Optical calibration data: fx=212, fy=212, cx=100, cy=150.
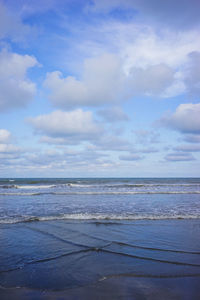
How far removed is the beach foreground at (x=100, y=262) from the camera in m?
4.37

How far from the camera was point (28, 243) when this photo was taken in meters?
7.39

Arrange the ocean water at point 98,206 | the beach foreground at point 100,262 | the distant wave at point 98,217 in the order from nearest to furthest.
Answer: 1. the beach foreground at point 100,262
2. the distant wave at point 98,217
3. the ocean water at point 98,206

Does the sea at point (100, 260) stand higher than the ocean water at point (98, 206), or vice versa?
the sea at point (100, 260)

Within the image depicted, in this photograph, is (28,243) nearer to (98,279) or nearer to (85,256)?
(85,256)

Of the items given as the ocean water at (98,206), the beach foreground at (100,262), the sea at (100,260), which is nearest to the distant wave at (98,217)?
the ocean water at (98,206)

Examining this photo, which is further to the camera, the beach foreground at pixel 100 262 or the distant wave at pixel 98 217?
the distant wave at pixel 98 217

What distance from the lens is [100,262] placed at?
5.84 meters

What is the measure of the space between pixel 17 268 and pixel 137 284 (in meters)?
3.04

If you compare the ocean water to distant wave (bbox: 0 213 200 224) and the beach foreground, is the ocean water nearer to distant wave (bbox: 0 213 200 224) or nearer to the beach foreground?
distant wave (bbox: 0 213 200 224)

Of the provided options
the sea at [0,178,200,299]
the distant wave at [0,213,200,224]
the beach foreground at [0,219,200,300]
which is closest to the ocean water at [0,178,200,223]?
the distant wave at [0,213,200,224]

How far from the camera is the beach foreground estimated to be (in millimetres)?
4371

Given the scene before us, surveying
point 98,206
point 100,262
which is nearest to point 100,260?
point 100,262

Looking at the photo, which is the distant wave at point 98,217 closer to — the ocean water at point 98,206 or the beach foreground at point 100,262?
the ocean water at point 98,206

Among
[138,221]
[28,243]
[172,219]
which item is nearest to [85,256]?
[28,243]
